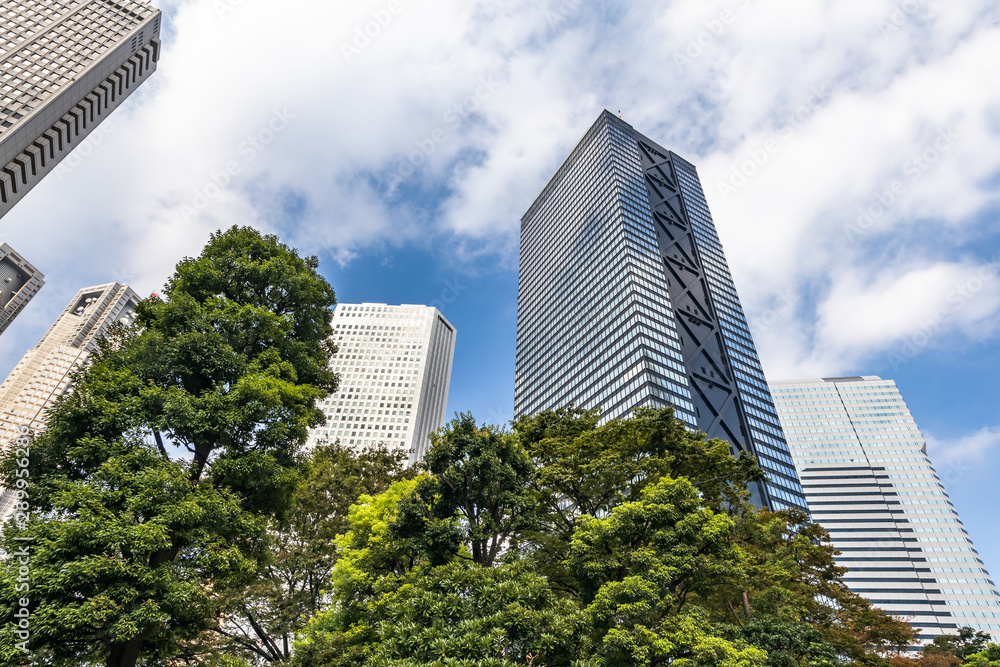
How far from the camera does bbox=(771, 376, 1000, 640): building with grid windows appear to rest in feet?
322

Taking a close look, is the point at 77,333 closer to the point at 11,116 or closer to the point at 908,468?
the point at 11,116

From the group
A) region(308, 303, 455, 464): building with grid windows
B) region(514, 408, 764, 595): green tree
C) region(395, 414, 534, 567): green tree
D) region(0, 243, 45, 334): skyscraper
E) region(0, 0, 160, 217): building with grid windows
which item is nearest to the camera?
region(395, 414, 534, 567): green tree

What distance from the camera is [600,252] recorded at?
302ft

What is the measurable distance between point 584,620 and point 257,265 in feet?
41.9

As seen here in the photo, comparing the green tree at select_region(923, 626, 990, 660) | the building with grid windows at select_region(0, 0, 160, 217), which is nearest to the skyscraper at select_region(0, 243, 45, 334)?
the building with grid windows at select_region(0, 0, 160, 217)

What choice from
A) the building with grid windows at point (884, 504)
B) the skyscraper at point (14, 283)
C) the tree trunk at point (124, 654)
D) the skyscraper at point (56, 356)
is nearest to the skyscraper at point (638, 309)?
the building with grid windows at point (884, 504)

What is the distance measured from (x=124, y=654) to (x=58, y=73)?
2223 inches

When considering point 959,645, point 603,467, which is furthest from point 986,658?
point 959,645

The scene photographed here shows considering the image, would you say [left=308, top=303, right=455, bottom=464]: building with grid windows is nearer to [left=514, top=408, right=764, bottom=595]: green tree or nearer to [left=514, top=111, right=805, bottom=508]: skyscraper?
[left=514, top=111, right=805, bottom=508]: skyscraper

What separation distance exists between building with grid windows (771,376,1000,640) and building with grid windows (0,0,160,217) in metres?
142

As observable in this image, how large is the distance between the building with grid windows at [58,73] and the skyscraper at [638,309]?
229 ft

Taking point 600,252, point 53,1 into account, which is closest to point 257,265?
point 53,1

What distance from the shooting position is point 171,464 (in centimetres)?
1003

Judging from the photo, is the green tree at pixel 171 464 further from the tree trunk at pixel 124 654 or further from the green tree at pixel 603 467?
the green tree at pixel 603 467
